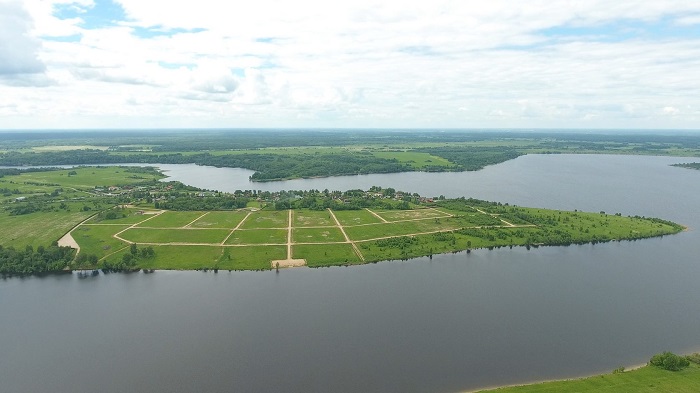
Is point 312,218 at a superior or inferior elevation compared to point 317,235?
superior

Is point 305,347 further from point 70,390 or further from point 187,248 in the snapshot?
point 187,248

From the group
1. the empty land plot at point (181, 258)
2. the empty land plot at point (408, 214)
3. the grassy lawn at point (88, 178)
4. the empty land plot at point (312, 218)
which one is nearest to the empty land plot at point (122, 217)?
the empty land plot at point (181, 258)

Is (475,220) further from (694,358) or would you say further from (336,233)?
(694,358)

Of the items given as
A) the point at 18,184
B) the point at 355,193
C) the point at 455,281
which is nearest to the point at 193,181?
the point at 18,184

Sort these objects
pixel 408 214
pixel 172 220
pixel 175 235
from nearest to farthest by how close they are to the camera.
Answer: pixel 175 235, pixel 172 220, pixel 408 214

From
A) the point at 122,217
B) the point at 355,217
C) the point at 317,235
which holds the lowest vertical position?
the point at 317,235

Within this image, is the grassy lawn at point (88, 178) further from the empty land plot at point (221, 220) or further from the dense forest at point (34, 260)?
the dense forest at point (34, 260)

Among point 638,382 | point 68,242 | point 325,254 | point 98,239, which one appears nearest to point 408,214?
point 325,254
